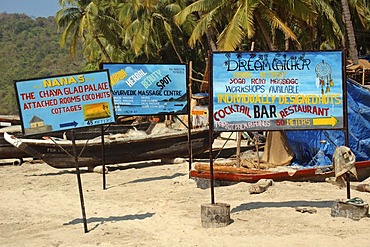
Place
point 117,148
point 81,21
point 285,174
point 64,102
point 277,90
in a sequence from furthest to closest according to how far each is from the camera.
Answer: point 81,21 → point 117,148 → point 285,174 → point 64,102 → point 277,90

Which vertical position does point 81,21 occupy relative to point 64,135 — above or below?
above

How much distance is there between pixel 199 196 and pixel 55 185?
13.5 ft

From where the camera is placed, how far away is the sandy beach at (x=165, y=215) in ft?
25.7

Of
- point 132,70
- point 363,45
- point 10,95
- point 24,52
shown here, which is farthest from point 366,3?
point 24,52

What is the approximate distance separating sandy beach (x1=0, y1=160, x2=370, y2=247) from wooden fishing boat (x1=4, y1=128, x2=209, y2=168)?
140 centimetres

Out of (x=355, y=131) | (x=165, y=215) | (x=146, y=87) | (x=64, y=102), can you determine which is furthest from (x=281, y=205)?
(x=146, y=87)

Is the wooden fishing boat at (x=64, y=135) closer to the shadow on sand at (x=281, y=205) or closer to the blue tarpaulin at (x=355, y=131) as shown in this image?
the blue tarpaulin at (x=355, y=131)

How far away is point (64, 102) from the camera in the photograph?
8883mm

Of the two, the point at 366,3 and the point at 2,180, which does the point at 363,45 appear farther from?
the point at 2,180

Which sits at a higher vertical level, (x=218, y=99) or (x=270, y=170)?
(x=218, y=99)

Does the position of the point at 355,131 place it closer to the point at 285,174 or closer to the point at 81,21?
the point at 285,174

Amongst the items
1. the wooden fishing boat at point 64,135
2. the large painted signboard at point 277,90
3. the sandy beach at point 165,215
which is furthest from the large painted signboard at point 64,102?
the wooden fishing boat at point 64,135

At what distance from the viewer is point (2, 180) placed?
14883 mm

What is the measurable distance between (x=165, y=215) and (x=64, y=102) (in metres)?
2.35
